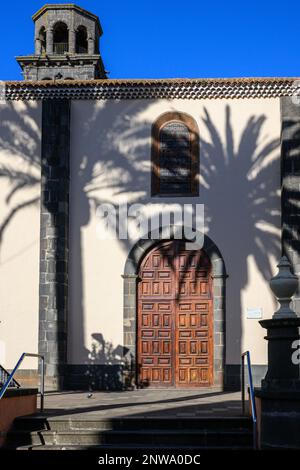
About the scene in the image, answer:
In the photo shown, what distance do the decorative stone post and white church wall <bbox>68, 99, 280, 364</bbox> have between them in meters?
6.12

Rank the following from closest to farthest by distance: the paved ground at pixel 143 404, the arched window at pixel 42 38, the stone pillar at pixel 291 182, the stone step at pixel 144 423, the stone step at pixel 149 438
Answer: the stone step at pixel 149 438, the stone step at pixel 144 423, the paved ground at pixel 143 404, the stone pillar at pixel 291 182, the arched window at pixel 42 38

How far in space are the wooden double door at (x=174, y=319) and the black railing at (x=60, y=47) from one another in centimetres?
1919

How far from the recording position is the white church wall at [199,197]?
1577 centimetres

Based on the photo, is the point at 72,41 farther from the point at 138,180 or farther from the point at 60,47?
the point at 138,180

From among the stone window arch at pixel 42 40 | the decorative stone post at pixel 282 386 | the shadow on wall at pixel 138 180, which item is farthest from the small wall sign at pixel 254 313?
the stone window arch at pixel 42 40

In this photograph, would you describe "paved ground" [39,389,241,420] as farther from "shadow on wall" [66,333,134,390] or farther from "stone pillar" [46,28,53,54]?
"stone pillar" [46,28,53,54]

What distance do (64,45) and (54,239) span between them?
19.3m

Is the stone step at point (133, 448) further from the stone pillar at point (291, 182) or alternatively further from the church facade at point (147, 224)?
the stone pillar at point (291, 182)

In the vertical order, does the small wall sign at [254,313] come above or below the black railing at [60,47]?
below

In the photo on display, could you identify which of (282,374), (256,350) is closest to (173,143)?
(256,350)

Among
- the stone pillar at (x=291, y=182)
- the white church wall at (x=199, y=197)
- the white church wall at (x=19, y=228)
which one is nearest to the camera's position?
the stone pillar at (x=291, y=182)

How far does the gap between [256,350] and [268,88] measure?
564 centimetres

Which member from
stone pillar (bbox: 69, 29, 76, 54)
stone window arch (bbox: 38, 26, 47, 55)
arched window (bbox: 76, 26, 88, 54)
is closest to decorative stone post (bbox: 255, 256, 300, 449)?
stone pillar (bbox: 69, 29, 76, 54)
